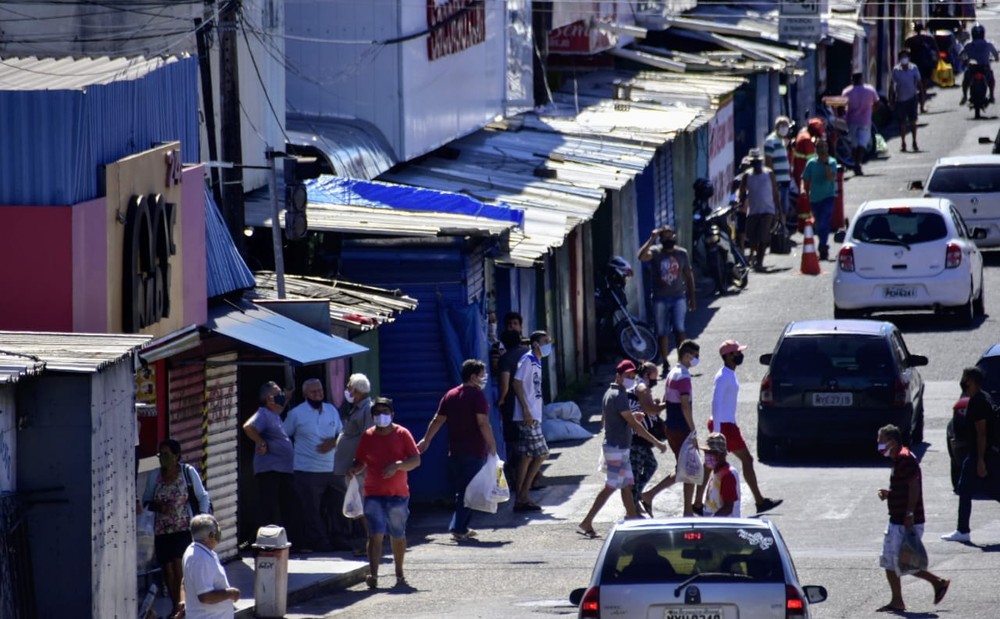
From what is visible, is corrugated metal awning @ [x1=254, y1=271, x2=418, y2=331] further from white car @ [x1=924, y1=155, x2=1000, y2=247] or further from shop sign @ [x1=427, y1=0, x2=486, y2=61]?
white car @ [x1=924, y1=155, x2=1000, y2=247]

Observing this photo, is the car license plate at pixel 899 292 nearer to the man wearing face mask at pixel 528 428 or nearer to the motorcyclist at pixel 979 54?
the man wearing face mask at pixel 528 428

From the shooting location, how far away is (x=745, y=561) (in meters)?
12.5

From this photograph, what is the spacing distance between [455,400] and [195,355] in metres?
2.42

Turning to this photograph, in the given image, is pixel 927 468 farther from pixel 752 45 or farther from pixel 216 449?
pixel 752 45

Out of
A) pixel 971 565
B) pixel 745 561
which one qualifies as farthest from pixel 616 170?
pixel 745 561

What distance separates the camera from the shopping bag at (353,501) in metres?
17.2

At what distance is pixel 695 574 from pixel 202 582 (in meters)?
2.90

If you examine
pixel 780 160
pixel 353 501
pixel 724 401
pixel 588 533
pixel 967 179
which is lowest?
pixel 588 533

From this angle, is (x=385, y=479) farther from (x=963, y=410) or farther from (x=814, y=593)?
(x=814, y=593)

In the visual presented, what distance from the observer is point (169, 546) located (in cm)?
1535

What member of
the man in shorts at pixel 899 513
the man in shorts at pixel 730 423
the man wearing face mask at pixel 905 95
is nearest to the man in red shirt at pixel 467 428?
the man in shorts at pixel 730 423

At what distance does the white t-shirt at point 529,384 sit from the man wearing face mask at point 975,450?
13.6ft

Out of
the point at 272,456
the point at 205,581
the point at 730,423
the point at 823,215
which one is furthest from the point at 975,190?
the point at 205,581

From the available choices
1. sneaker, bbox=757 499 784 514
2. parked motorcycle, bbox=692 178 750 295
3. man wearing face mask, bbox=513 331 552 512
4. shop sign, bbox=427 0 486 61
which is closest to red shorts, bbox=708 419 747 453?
sneaker, bbox=757 499 784 514
